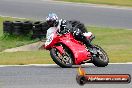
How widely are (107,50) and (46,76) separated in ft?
23.0

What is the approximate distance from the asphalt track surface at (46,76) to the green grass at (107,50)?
1213 millimetres

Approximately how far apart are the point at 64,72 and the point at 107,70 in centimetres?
93

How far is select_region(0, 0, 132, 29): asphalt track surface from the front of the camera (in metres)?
25.7

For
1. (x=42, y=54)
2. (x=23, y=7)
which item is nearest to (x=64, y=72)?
(x=42, y=54)

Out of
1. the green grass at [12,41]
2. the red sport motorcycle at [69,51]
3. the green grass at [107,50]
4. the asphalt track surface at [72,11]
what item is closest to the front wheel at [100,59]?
the red sport motorcycle at [69,51]

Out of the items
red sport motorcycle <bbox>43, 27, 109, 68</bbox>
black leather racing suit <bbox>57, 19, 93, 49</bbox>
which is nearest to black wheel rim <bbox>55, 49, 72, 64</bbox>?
red sport motorcycle <bbox>43, 27, 109, 68</bbox>

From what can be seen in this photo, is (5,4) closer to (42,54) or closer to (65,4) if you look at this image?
(65,4)

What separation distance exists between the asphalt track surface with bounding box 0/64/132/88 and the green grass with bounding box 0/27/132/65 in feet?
3.98

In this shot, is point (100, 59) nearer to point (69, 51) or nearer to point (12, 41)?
point (69, 51)

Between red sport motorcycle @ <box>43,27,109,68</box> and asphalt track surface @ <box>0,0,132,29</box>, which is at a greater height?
red sport motorcycle @ <box>43,27,109,68</box>

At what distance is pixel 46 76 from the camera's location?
33.0 ft

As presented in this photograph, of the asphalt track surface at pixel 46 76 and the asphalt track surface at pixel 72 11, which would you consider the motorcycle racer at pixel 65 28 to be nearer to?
the asphalt track surface at pixel 46 76

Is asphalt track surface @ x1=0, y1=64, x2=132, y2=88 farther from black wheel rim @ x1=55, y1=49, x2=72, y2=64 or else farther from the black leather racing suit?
the black leather racing suit

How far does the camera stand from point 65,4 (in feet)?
100
